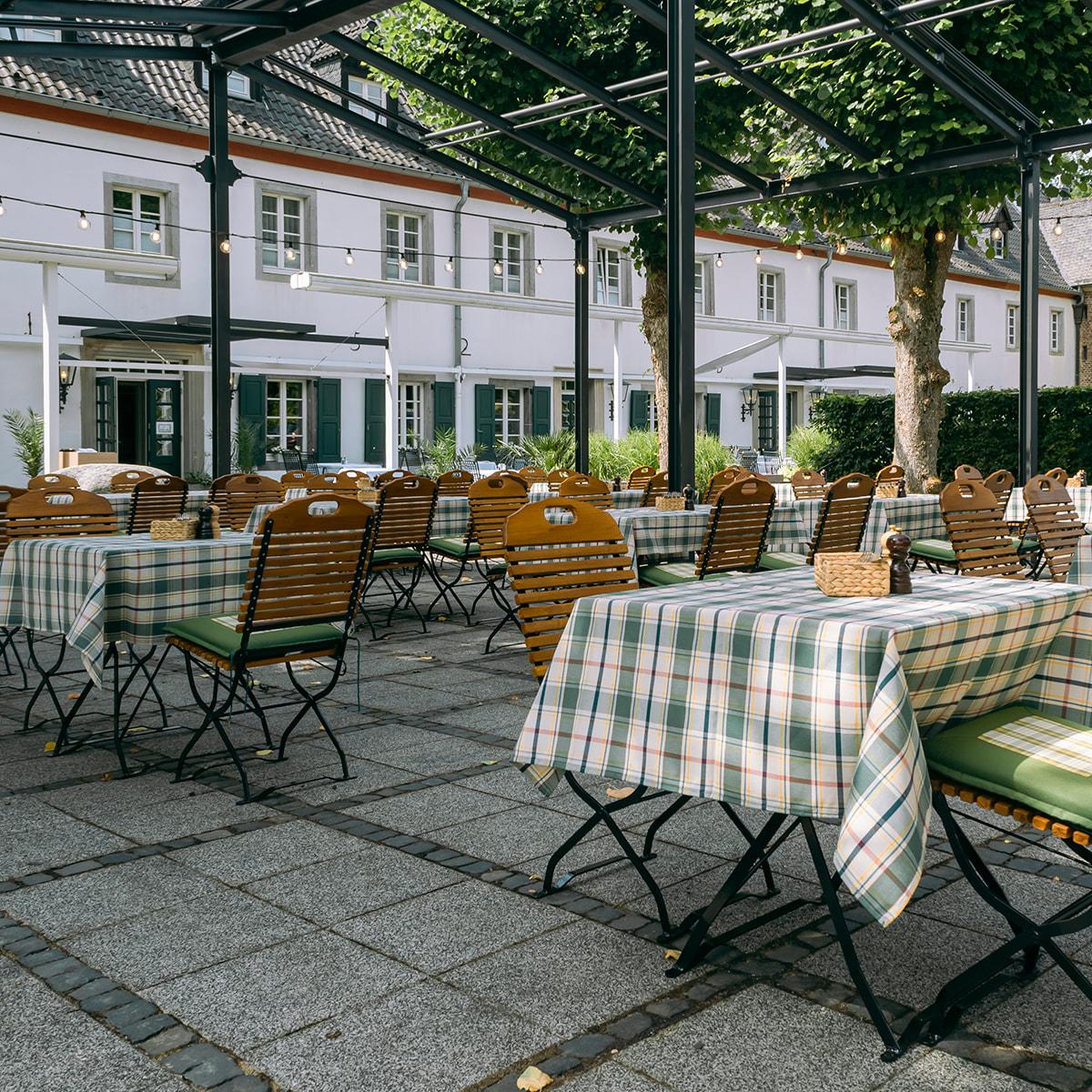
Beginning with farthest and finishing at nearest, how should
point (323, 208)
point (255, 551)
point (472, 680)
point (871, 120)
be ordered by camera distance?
point (323, 208) → point (871, 120) → point (472, 680) → point (255, 551)

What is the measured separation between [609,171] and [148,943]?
12078 mm

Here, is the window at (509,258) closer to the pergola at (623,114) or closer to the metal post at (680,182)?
the pergola at (623,114)

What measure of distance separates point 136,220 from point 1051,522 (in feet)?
53.8

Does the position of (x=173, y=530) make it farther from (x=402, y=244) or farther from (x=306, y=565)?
(x=402, y=244)

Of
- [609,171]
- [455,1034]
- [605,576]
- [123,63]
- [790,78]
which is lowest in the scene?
[455,1034]

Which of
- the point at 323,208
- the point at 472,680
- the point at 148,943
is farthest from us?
the point at 323,208

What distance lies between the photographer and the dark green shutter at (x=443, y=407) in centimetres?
2406

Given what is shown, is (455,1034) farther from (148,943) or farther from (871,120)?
(871,120)

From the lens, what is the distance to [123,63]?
69.5ft

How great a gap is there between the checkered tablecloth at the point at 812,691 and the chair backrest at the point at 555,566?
0.45 meters

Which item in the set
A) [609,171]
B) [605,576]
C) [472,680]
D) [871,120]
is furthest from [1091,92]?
[605,576]

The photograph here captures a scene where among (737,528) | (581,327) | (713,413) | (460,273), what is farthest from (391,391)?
(713,413)

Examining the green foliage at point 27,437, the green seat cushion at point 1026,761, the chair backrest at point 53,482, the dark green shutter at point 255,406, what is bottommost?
the green seat cushion at point 1026,761

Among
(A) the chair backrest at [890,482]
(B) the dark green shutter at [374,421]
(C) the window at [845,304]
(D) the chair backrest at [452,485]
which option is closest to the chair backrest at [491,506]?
(D) the chair backrest at [452,485]
